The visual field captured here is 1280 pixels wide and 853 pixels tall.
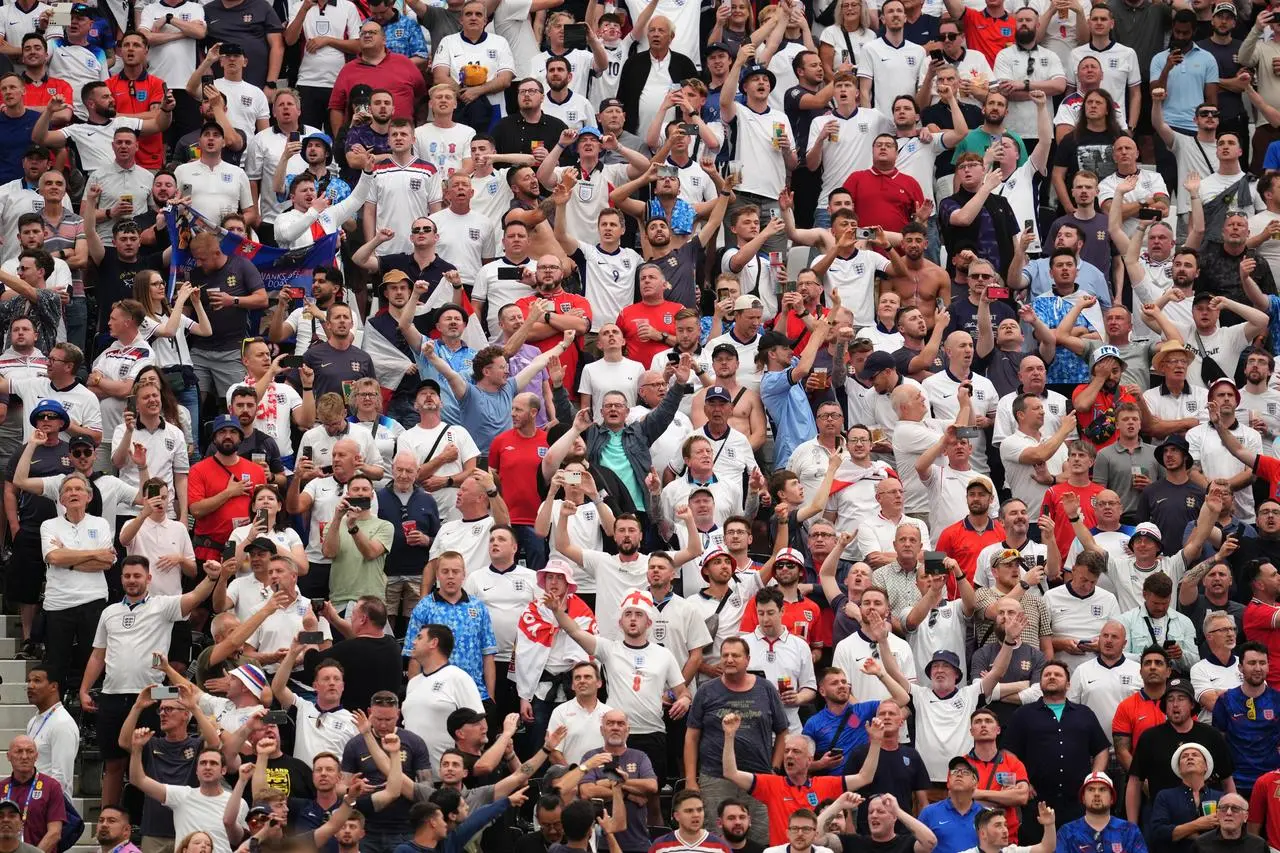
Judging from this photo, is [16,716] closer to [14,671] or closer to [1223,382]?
[14,671]

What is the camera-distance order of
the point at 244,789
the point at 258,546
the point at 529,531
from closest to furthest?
the point at 244,789 < the point at 258,546 < the point at 529,531

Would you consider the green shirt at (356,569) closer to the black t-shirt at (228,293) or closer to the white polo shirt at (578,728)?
the white polo shirt at (578,728)

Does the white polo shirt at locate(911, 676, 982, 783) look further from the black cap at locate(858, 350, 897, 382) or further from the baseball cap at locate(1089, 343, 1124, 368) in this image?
the baseball cap at locate(1089, 343, 1124, 368)

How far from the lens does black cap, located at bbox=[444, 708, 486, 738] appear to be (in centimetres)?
1578

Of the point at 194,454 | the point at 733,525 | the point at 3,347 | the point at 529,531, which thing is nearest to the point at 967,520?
the point at 733,525

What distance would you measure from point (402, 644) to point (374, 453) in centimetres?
166

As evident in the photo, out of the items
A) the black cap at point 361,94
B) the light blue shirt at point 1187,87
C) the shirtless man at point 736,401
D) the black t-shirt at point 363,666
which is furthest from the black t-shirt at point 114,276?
the light blue shirt at point 1187,87

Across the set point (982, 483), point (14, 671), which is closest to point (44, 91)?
point (14, 671)

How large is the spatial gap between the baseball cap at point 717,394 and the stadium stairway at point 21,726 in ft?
17.6

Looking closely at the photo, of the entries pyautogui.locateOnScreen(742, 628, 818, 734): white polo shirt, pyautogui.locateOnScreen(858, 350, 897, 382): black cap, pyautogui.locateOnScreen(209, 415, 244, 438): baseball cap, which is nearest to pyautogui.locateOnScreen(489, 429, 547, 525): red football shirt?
pyautogui.locateOnScreen(209, 415, 244, 438): baseball cap

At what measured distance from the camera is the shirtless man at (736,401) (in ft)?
62.3

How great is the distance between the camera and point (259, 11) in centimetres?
2252

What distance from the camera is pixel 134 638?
55.1 feet

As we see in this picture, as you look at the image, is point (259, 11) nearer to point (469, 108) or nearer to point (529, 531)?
point (469, 108)
